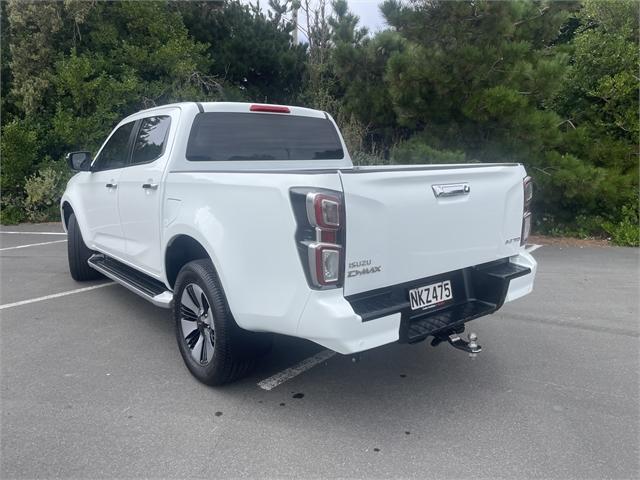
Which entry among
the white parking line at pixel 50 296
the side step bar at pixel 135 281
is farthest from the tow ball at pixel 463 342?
the white parking line at pixel 50 296

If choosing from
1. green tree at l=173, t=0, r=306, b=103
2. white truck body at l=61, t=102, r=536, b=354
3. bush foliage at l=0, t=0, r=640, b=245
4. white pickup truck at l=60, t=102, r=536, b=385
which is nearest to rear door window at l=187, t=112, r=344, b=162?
white pickup truck at l=60, t=102, r=536, b=385

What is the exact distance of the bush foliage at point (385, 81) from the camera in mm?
9133

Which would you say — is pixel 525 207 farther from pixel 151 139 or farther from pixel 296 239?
pixel 151 139

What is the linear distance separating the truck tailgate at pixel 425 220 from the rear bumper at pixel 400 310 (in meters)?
0.09

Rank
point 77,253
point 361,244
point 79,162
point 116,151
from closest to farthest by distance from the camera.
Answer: point 361,244 < point 116,151 < point 79,162 < point 77,253

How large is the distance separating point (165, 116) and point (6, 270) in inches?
169

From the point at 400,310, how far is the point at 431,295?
1.43 feet

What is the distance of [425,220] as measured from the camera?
3.18m

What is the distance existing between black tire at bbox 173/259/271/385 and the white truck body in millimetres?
161

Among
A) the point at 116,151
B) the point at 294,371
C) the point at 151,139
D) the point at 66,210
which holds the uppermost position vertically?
the point at 151,139

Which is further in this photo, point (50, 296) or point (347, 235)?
point (50, 296)

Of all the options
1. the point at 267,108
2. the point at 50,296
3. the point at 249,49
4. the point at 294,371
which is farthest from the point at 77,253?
the point at 249,49

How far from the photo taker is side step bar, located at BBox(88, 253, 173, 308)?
4.12 m

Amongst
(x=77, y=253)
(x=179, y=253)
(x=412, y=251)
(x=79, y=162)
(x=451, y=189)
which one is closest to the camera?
(x=412, y=251)
